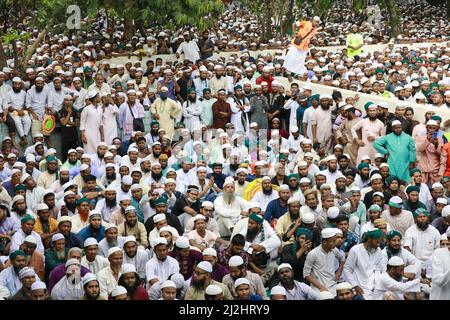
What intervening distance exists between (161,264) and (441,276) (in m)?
2.69

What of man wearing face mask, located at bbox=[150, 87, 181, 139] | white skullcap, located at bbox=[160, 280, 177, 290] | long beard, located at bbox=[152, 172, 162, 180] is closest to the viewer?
white skullcap, located at bbox=[160, 280, 177, 290]

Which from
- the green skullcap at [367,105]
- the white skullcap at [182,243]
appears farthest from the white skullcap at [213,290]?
the green skullcap at [367,105]

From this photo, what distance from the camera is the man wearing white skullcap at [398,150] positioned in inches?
515

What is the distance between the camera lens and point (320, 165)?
13078mm

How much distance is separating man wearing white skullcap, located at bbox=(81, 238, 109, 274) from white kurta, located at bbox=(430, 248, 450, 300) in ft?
10.4

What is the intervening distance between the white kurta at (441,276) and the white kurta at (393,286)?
0.18 meters

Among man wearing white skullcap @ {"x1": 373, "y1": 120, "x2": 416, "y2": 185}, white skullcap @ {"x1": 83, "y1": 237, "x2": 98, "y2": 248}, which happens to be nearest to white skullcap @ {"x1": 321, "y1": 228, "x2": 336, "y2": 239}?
white skullcap @ {"x1": 83, "y1": 237, "x2": 98, "y2": 248}

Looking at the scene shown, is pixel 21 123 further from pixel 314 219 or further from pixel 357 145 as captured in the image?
pixel 314 219

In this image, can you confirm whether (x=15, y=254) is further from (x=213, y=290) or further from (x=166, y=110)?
(x=166, y=110)

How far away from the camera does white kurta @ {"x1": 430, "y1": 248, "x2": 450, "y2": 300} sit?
8906 mm

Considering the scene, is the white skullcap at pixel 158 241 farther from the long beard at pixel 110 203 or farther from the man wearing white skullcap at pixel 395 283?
the man wearing white skullcap at pixel 395 283

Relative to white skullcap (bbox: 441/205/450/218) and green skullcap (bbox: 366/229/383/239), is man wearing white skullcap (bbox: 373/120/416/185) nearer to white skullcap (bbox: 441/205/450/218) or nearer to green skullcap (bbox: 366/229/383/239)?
white skullcap (bbox: 441/205/450/218)
